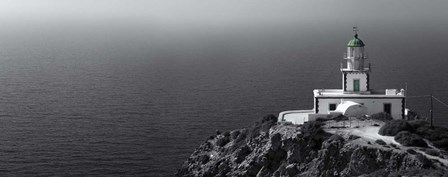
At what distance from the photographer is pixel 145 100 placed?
108 m

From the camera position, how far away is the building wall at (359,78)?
231 feet

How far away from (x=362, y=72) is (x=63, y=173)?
30890 mm

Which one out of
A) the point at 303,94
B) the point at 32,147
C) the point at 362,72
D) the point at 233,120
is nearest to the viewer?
the point at 362,72

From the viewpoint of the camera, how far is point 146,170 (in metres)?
71.5

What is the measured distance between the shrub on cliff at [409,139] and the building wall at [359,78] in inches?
579

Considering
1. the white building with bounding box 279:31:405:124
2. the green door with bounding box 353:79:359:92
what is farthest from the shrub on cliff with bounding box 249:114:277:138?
the green door with bounding box 353:79:359:92

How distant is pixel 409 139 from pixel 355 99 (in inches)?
541

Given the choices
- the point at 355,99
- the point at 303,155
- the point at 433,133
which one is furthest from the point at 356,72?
the point at 303,155

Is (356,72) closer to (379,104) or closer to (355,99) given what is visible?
(355,99)

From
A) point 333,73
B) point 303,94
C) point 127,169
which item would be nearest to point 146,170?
point 127,169

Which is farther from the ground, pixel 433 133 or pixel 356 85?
pixel 356 85

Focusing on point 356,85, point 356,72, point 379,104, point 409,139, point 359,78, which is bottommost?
point 409,139

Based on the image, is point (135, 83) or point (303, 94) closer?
point (303, 94)

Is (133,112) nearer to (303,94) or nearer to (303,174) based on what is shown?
(303,94)
